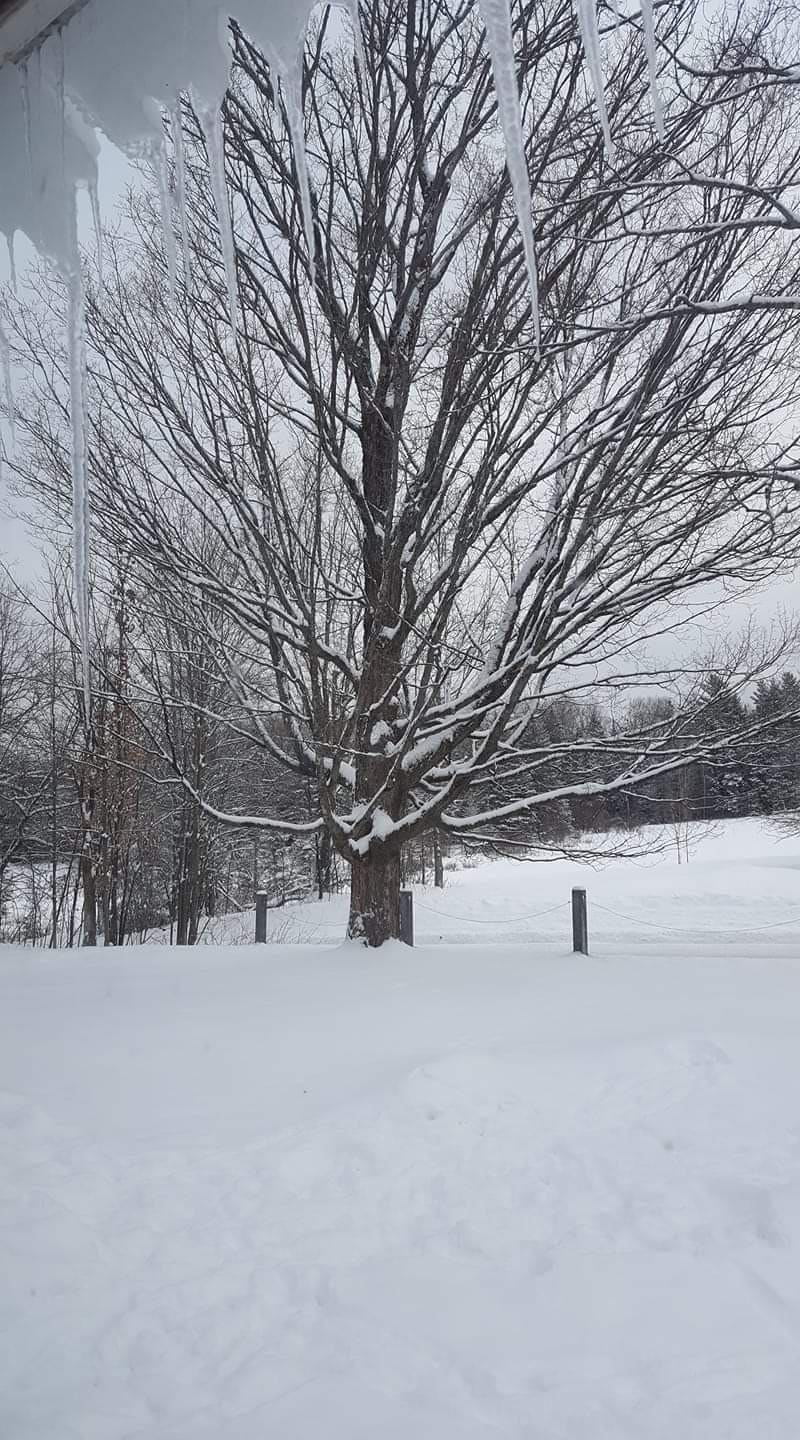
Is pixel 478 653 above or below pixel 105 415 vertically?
below

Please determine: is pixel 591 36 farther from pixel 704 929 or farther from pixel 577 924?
pixel 704 929

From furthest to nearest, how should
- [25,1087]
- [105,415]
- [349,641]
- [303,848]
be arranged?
[303,848]
[349,641]
[105,415]
[25,1087]

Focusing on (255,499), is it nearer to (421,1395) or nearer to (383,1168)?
(383,1168)

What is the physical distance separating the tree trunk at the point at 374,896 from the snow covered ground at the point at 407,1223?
6.89ft

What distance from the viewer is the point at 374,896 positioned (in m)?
7.49

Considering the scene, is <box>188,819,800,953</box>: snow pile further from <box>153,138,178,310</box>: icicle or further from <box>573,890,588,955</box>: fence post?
<box>153,138,178,310</box>: icicle

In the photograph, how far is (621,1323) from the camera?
2135 millimetres

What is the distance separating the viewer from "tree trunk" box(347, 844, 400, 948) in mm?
7441

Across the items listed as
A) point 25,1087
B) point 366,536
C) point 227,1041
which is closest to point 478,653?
point 366,536

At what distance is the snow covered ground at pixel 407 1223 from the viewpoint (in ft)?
6.32

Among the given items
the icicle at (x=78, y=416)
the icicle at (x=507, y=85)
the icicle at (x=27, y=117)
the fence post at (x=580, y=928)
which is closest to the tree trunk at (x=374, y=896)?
the fence post at (x=580, y=928)

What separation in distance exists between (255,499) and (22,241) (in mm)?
6074

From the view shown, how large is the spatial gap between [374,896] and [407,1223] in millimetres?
4762

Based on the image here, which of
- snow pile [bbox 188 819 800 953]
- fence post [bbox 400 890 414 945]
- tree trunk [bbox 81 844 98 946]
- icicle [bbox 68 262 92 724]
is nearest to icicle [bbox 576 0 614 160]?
icicle [bbox 68 262 92 724]
